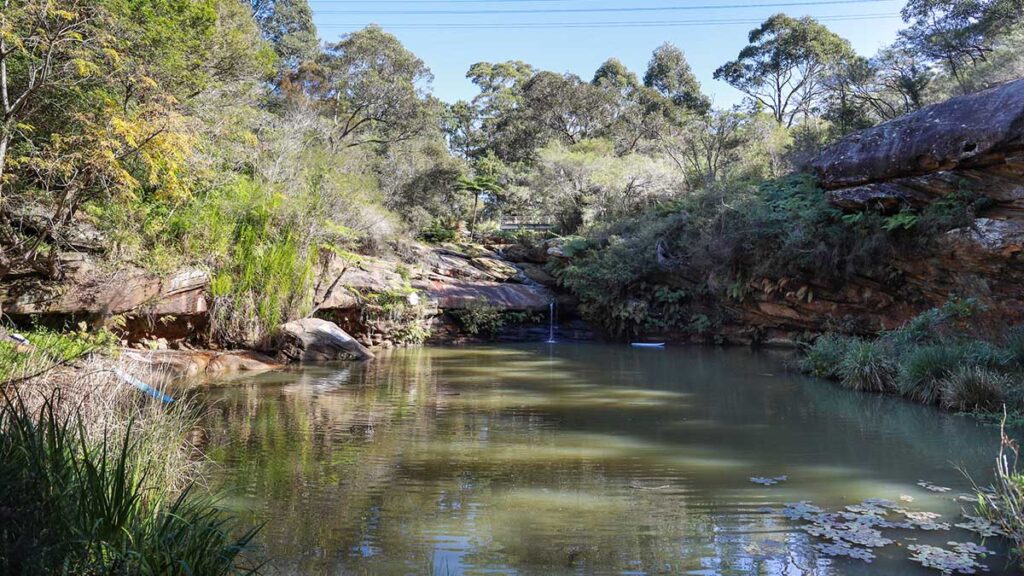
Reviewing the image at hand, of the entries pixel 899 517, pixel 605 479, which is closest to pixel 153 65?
pixel 605 479

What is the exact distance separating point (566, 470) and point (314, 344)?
32.7 feet

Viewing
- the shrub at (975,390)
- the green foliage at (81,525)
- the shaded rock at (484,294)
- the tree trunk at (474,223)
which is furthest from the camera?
the tree trunk at (474,223)

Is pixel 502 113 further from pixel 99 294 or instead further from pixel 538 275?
pixel 99 294

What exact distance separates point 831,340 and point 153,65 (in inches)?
557

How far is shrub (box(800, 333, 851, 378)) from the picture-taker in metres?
12.6

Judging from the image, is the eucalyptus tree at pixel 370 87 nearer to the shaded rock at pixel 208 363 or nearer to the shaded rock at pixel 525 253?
the shaded rock at pixel 525 253

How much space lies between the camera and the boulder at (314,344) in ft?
47.2

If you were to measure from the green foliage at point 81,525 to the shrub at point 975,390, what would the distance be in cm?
983

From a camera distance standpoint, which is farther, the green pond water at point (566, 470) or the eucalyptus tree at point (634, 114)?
the eucalyptus tree at point (634, 114)

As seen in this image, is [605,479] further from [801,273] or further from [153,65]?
[801,273]

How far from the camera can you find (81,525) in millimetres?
2766

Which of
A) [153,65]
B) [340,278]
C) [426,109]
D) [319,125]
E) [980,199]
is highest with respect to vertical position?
[426,109]

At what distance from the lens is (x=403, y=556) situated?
158 inches

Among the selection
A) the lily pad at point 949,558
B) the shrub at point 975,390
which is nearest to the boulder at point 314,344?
the shrub at point 975,390
